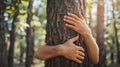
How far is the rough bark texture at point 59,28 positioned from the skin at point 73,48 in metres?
0.09

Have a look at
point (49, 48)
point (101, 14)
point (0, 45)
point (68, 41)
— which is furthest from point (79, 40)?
point (101, 14)

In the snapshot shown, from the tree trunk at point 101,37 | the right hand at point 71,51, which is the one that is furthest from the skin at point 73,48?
the tree trunk at point 101,37

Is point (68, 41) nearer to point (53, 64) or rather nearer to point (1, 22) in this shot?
point (53, 64)

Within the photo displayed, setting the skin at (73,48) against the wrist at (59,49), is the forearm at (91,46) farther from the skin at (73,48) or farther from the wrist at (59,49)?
the wrist at (59,49)

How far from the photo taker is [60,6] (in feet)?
16.1

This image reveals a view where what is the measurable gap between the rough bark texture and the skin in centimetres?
9

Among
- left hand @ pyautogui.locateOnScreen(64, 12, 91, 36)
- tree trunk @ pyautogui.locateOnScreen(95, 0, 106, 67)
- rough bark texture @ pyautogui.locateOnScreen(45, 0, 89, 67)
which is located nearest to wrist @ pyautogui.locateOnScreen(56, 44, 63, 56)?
rough bark texture @ pyautogui.locateOnScreen(45, 0, 89, 67)

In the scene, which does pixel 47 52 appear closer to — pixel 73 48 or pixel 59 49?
pixel 59 49

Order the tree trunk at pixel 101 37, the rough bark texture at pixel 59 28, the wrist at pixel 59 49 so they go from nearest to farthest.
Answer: the wrist at pixel 59 49, the rough bark texture at pixel 59 28, the tree trunk at pixel 101 37

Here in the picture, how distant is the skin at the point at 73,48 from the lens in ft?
15.2

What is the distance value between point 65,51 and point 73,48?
0.15m

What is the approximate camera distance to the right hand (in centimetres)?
462

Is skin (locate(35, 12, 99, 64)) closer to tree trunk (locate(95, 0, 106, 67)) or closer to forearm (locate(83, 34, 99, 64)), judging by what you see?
forearm (locate(83, 34, 99, 64))

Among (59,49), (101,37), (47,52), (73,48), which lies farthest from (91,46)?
(101,37)
